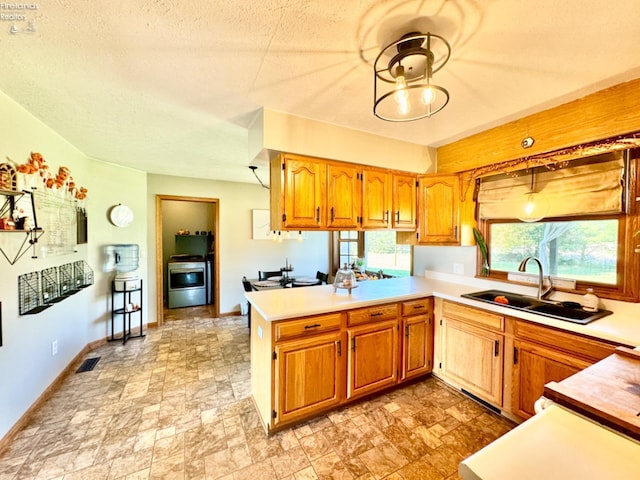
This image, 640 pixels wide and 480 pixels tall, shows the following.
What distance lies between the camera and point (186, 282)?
5.35 meters

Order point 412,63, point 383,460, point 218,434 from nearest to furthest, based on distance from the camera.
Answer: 1. point 412,63
2. point 383,460
3. point 218,434

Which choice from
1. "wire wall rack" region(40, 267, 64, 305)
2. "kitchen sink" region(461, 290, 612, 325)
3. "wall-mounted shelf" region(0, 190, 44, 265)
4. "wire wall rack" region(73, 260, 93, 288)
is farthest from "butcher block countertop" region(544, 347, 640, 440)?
"wire wall rack" region(73, 260, 93, 288)

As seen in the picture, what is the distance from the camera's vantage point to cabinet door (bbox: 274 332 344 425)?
1891mm

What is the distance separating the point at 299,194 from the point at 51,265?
2.43 m

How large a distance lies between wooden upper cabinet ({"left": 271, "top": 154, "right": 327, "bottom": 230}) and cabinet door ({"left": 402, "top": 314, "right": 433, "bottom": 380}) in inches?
50.4

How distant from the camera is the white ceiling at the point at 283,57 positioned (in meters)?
1.16

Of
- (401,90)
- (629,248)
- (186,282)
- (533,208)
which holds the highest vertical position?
(401,90)

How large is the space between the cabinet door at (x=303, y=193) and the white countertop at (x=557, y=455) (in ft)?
5.98

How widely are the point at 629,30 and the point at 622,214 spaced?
122cm

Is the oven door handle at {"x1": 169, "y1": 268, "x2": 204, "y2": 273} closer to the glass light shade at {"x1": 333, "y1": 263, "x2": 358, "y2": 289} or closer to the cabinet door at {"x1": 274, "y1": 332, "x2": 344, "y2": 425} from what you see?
the glass light shade at {"x1": 333, "y1": 263, "x2": 358, "y2": 289}

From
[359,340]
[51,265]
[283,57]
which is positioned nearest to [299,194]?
[283,57]

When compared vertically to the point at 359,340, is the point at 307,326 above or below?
above

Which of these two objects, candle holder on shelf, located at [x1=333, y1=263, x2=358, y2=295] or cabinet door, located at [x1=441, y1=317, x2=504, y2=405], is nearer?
cabinet door, located at [x1=441, y1=317, x2=504, y2=405]

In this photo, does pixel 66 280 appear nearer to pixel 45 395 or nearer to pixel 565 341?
pixel 45 395
